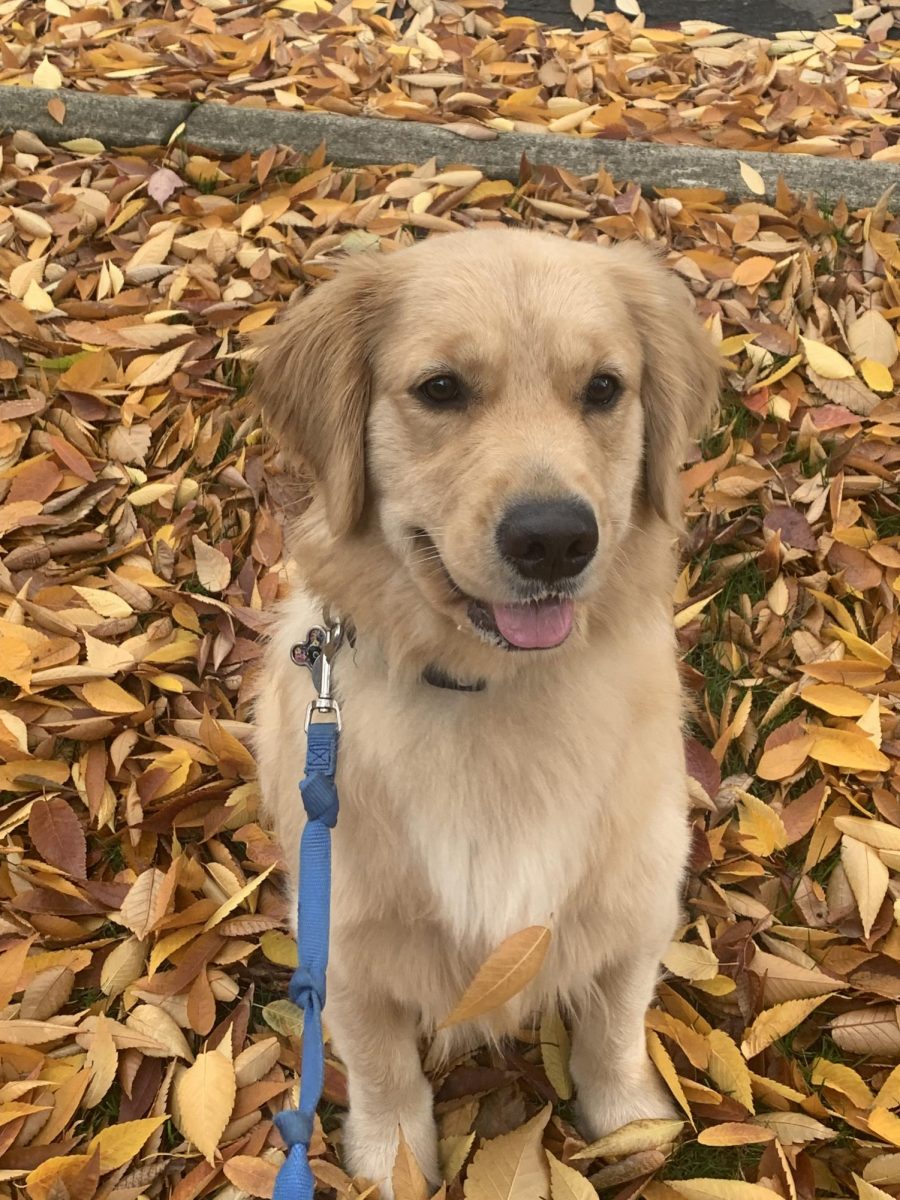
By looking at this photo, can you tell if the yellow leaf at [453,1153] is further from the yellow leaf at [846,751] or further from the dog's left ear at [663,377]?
the dog's left ear at [663,377]

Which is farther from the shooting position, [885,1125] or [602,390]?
[885,1125]

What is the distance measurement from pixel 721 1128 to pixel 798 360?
2.57 meters

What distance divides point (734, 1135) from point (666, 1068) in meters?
0.21

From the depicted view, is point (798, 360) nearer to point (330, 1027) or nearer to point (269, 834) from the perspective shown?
point (269, 834)

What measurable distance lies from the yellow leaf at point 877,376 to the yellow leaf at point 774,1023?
2158 millimetres

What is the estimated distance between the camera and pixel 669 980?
2.64m

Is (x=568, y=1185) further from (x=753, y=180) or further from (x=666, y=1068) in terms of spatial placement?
(x=753, y=180)

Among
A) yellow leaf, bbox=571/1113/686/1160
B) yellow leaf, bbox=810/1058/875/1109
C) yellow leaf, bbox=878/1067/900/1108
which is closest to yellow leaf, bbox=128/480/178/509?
yellow leaf, bbox=571/1113/686/1160

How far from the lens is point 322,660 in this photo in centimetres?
210

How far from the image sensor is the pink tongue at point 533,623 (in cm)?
193

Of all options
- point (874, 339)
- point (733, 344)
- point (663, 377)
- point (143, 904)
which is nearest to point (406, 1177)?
point (143, 904)

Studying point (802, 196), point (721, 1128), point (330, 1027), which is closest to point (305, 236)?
point (802, 196)

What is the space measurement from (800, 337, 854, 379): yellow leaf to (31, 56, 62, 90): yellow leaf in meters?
3.74

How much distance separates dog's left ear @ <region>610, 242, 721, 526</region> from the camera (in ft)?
7.33
